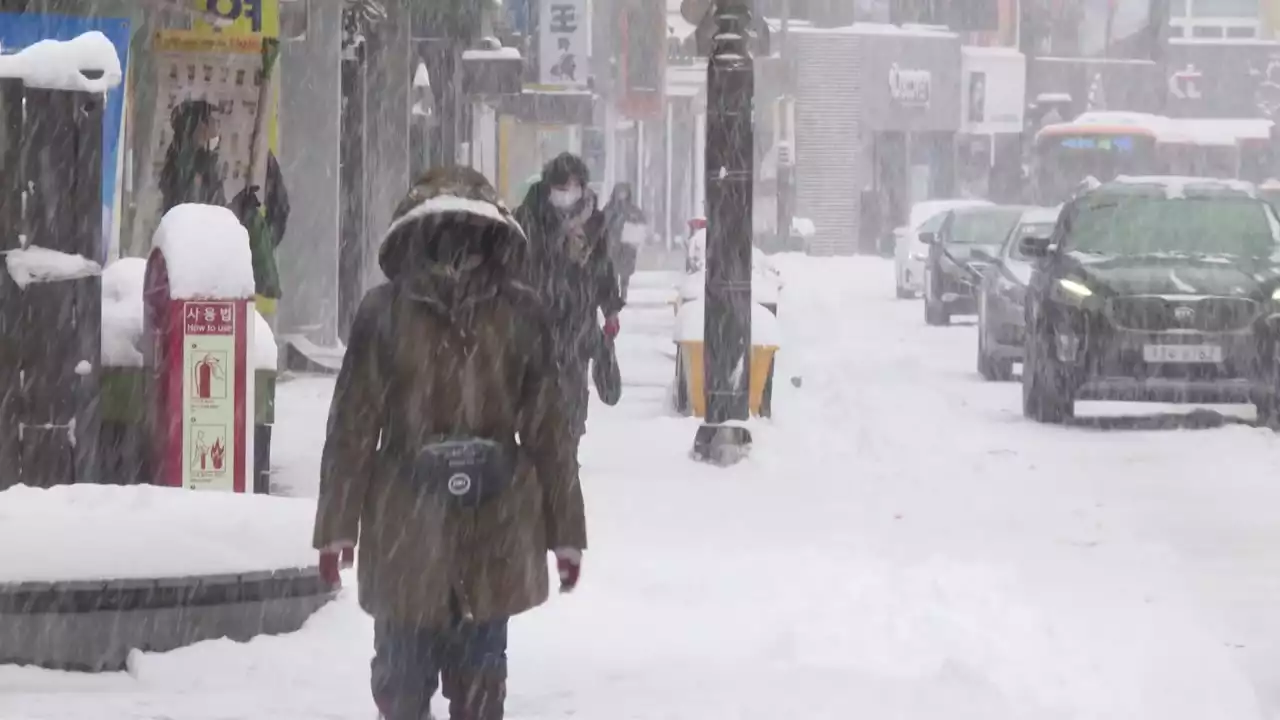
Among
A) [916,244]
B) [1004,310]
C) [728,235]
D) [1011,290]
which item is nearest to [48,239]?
[728,235]

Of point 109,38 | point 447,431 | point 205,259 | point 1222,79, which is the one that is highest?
point 1222,79

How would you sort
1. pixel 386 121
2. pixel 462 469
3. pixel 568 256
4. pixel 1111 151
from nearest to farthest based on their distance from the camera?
pixel 462 469, pixel 568 256, pixel 386 121, pixel 1111 151

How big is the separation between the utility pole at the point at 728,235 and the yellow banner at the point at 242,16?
354 cm

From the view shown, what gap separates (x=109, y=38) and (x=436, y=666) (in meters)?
8.31

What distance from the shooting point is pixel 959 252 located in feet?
98.9

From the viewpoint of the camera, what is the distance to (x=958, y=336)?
95.8ft

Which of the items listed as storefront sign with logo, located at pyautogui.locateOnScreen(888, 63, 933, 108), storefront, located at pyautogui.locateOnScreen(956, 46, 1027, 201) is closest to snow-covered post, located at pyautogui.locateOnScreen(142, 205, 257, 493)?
storefront sign with logo, located at pyautogui.locateOnScreen(888, 63, 933, 108)

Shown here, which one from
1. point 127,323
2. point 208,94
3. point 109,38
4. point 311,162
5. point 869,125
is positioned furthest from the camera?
point 869,125

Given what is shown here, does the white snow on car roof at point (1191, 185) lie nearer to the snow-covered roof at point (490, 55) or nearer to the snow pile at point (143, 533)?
the snow pile at point (143, 533)

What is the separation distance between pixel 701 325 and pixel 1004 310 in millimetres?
5882

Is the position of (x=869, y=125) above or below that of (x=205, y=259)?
above

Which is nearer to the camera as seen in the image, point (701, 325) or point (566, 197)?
point (566, 197)

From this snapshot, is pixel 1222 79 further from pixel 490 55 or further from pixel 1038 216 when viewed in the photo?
pixel 1038 216

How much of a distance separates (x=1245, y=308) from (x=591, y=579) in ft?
26.5
